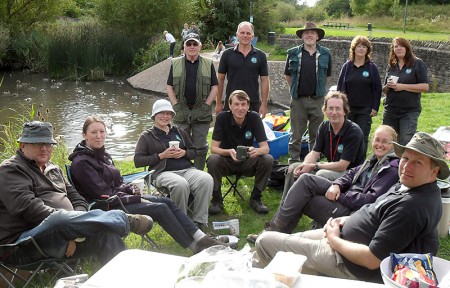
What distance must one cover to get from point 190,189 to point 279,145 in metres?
2.40

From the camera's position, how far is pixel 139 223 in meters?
3.74

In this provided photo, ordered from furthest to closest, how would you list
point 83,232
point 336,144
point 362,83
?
point 362,83, point 336,144, point 83,232

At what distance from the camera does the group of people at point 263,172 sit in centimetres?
275

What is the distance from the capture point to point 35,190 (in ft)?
11.2

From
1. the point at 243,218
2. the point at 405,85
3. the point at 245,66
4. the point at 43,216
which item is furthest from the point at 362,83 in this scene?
the point at 43,216

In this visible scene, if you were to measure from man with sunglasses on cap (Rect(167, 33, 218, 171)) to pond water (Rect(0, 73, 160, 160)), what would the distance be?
3.81 metres

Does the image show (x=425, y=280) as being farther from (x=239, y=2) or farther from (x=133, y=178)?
(x=239, y=2)

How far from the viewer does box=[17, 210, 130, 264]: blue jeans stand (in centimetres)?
313

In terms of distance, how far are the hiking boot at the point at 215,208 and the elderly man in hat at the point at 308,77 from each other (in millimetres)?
1395

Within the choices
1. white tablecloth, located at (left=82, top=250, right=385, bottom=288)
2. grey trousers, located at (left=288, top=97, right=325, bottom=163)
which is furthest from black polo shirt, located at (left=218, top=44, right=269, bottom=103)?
white tablecloth, located at (left=82, top=250, right=385, bottom=288)

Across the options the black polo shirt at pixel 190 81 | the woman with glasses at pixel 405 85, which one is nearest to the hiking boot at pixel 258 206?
the black polo shirt at pixel 190 81

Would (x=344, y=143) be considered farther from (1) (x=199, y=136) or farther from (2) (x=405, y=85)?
(1) (x=199, y=136)

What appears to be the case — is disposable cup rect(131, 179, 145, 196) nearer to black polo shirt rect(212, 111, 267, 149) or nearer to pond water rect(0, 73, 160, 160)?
black polo shirt rect(212, 111, 267, 149)

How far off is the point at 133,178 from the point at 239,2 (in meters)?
26.0
